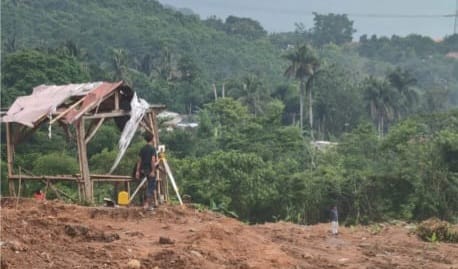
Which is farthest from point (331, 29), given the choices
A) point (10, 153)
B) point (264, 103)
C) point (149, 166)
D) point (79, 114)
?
point (149, 166)

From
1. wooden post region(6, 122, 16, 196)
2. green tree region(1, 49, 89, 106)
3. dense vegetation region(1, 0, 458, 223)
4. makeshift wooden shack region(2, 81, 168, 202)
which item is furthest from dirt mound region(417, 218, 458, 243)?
green tree region(1, 49, 89, 106)

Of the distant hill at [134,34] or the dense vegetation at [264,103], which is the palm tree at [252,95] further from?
the distant hill at [134,34]

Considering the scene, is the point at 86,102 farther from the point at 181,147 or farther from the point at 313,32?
the point at 313,32

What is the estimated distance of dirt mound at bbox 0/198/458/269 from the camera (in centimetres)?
680

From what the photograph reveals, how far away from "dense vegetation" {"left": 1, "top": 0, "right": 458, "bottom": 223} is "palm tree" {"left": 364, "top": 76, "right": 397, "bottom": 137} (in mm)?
128

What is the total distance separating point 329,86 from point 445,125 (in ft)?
88.0

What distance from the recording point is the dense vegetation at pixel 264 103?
30672 millimetres

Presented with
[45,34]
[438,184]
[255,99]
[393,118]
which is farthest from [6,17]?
[438,184]

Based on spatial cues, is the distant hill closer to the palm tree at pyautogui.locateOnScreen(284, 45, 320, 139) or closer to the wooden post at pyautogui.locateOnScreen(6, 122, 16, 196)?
the palm tree at pyautogui.locateOnScreen(284, 45, 320, 139)

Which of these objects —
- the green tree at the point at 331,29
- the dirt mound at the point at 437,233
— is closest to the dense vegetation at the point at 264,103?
the green tree at the point at 331,29

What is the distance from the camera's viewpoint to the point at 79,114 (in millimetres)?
11852

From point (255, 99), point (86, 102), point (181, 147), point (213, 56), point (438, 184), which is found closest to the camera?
point (86, 102)

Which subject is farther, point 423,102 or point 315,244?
point 423,102

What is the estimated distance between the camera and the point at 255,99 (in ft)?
211
